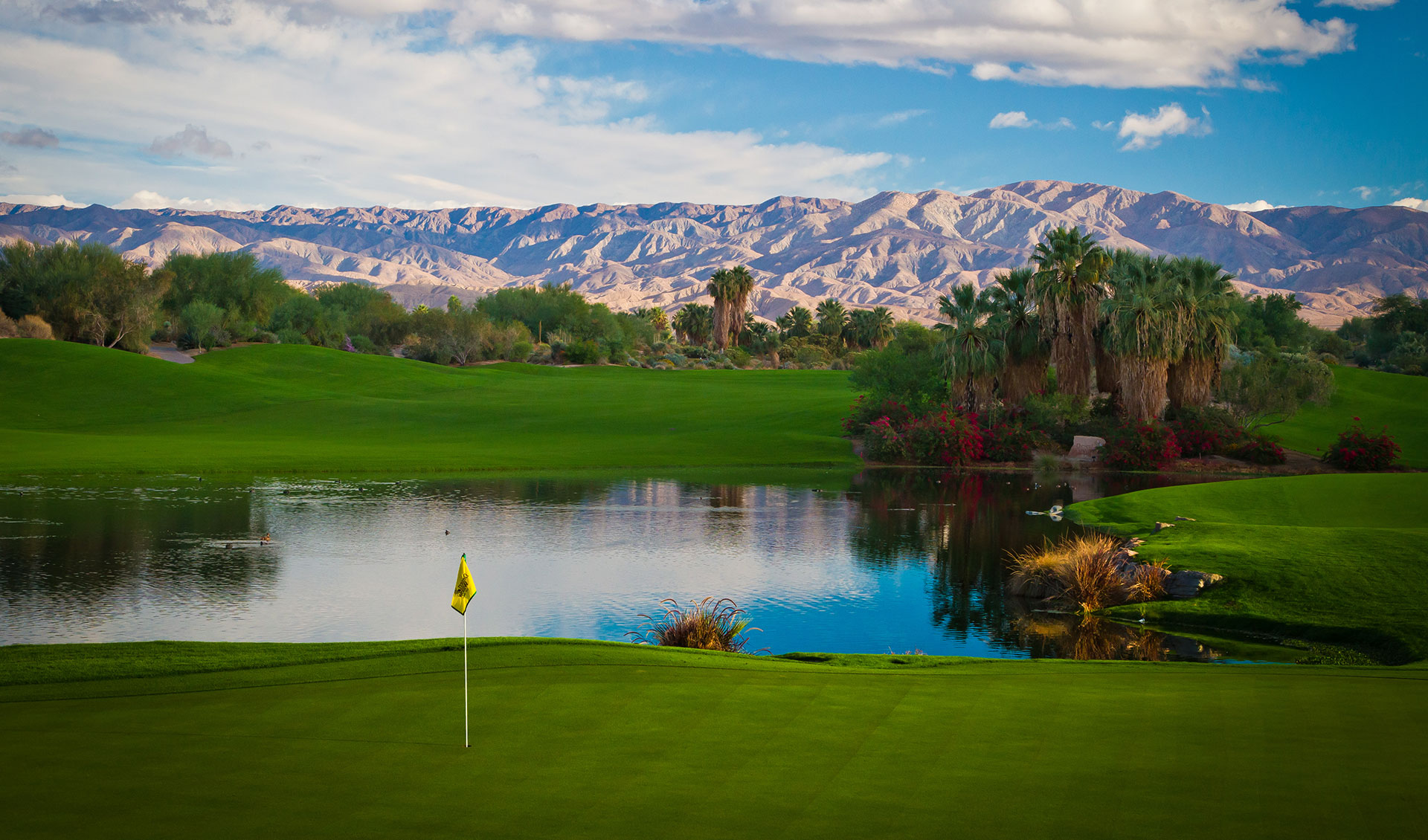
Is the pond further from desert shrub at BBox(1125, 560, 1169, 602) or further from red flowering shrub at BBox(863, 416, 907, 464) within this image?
red flowering shrub at BBox(863, 416, 907, 464)

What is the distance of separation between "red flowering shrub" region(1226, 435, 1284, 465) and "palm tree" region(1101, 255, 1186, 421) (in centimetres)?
418

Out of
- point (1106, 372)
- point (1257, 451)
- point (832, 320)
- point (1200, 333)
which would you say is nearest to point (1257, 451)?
point (1257, 451)

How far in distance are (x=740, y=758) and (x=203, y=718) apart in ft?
15.4

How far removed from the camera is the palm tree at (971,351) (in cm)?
4994

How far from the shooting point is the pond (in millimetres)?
17328

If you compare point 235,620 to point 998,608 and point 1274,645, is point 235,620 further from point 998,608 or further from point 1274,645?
point 1274,645

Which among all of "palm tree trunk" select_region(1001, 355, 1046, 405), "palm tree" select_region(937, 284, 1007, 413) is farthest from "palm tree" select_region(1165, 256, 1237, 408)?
"palm tree" select_region(937, 284, 1007, 413)

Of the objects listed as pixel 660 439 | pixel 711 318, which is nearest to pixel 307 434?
pixel 660 439

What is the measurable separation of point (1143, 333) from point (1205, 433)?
5.81 meters

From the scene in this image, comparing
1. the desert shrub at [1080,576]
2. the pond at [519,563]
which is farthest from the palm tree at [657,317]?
the desert shrub at [1080,576]

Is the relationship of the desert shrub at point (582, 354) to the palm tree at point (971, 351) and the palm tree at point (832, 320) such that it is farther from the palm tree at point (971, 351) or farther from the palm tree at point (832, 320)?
the palm tree at point (971, 351)

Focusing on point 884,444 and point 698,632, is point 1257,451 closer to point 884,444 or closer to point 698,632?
point 884,444

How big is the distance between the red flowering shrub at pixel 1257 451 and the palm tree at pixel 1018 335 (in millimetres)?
9528

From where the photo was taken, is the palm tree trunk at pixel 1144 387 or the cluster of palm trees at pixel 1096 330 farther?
the palm tree trunk at pixel 1144 387
